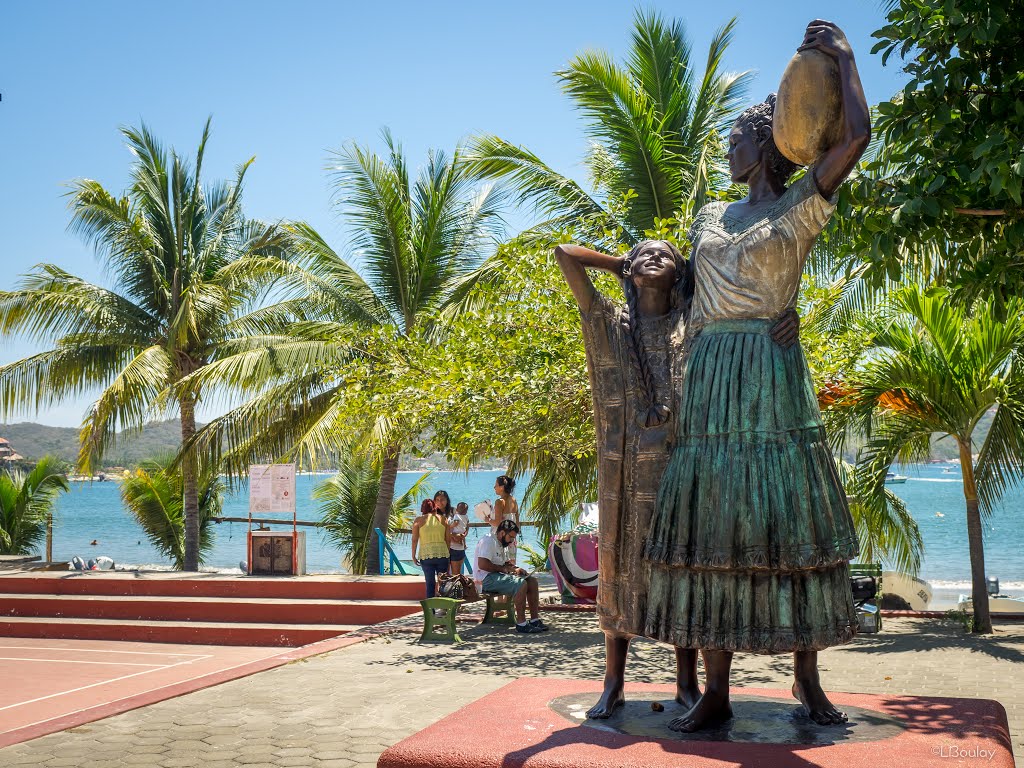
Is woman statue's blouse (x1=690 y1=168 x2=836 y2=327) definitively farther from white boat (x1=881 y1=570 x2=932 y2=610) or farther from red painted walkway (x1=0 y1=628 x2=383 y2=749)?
white boat (x1=881 y1=570 x2=932 y2=610)

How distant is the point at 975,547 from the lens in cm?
1094

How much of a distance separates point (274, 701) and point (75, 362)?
42.4 ft

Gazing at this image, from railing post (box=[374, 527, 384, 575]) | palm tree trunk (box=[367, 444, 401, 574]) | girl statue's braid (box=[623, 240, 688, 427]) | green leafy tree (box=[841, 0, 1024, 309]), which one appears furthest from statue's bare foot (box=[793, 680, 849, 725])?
palm tree trunk (box=[367, 444, 401, 574])

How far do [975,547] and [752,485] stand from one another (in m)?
8.69

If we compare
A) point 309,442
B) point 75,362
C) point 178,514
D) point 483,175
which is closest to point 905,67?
point 483,175

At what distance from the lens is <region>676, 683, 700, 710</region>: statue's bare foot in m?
4.20

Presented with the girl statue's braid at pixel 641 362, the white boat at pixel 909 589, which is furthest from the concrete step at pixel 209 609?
the girl statue's braid at pixel 641 362

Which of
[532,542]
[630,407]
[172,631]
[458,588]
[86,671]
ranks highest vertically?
[630,407]

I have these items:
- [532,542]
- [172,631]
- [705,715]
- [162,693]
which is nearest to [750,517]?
[705,715]

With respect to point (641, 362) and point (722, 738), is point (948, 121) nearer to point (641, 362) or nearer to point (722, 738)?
point (641, 362)

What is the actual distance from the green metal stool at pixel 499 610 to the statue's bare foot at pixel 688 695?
7160mm

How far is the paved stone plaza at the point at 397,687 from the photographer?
231 inches

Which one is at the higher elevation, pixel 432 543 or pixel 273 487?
pixel 273 487

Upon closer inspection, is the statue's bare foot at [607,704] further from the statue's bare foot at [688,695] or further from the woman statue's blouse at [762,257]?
the woman statue's blouse at [762,257]
